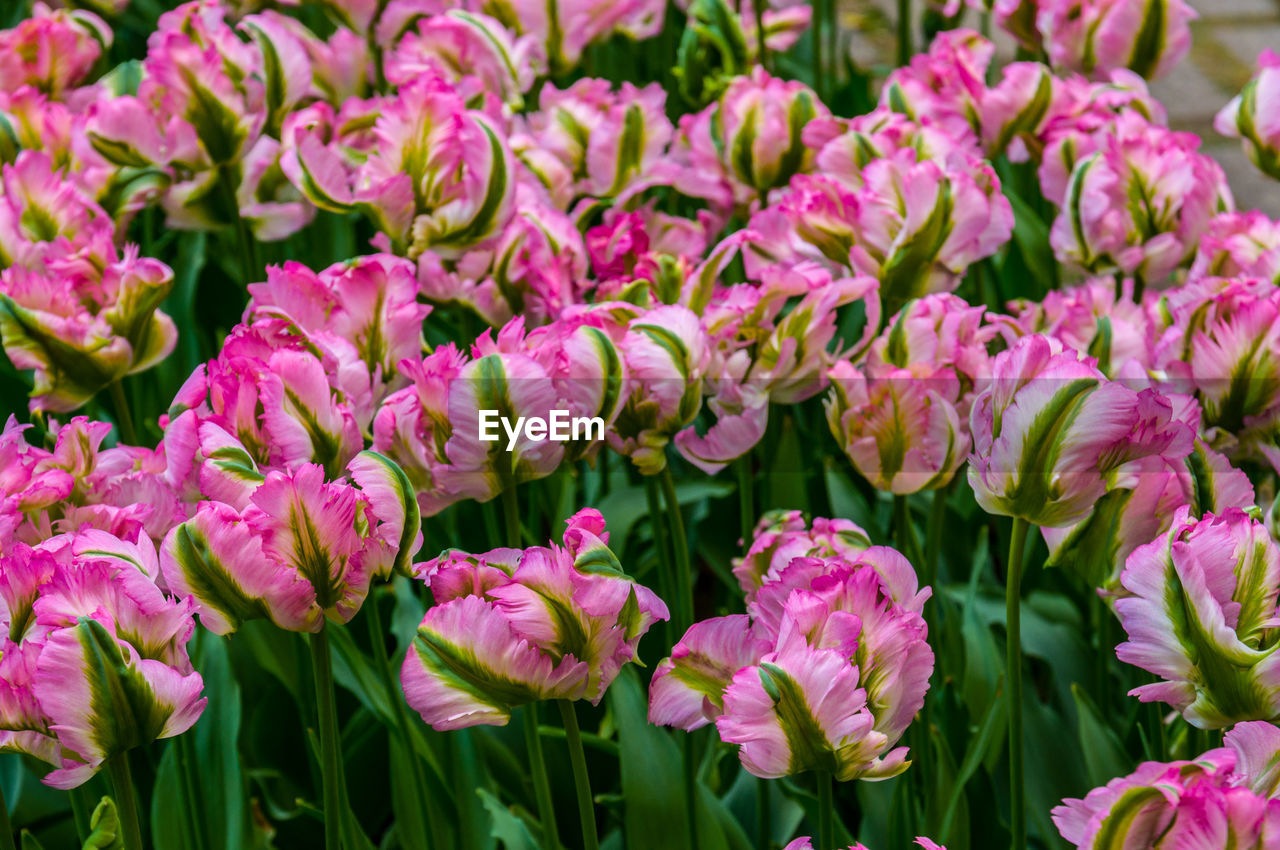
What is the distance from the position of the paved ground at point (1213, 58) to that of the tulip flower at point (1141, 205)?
4.71ft

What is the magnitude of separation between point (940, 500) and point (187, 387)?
0.49 meters

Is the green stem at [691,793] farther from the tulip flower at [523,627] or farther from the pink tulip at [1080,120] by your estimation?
the pink tulip at [1080,120]

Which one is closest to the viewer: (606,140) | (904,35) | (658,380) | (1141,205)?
(658,380)

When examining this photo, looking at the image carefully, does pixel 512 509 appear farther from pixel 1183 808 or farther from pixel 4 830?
pixel 1183 808

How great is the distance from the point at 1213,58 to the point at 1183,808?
2897 mm

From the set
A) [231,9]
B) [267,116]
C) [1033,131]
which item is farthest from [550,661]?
[231,9]

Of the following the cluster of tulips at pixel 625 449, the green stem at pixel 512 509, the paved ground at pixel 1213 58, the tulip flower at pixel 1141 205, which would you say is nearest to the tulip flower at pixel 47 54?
the cluster of tulips at pixel 625 449

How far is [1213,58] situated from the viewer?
3.00 meters

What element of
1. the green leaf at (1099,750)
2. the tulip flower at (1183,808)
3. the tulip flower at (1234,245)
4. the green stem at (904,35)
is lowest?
the green leaf at (1099,750)

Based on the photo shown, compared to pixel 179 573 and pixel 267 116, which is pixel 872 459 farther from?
pixel 267 116

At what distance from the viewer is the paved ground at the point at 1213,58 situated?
8.44 feet

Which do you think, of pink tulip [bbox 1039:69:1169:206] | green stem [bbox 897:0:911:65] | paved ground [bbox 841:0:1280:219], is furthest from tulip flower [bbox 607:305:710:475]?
paved ground [bbox 841:0:1280:219]

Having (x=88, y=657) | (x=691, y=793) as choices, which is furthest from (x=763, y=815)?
(x=88, y=657)

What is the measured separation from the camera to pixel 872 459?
0.87 metres
